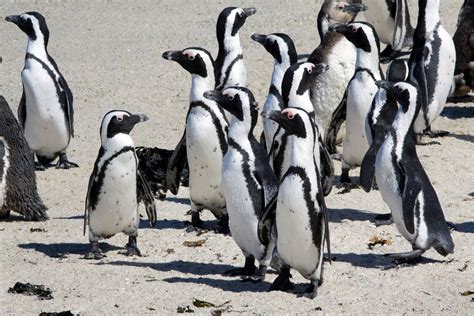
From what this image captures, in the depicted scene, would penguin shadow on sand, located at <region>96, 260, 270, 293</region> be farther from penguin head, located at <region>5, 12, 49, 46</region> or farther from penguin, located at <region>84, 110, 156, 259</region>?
penguin head, located at <region>5, 12, 49, 46</region>

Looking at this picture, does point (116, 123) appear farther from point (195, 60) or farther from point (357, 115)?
point (357, 115)

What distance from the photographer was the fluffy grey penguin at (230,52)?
10719 mm

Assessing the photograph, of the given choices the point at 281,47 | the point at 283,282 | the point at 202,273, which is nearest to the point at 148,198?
the point at 202,273

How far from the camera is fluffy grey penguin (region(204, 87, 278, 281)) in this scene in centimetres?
752

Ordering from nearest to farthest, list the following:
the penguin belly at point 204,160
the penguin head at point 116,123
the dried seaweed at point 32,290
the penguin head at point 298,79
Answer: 1. the dried seaweed at point 32,290
2. the penguin head at point 116,123
3. the penguin belly at point 204,160
4. the penguin head at point 298,79

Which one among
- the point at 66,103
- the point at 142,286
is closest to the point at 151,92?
the point at 66,103

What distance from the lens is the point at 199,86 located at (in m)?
8.85

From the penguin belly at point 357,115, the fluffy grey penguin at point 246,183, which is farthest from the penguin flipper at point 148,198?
the penguin belly at point 357,115

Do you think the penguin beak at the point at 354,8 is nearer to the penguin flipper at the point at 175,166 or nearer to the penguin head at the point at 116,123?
the penguin flipper at the point at 175,166

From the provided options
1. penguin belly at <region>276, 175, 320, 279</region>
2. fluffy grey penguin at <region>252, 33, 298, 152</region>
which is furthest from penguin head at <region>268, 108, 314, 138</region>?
fluffy grey penguin at <region>252, 33, 298, 152</region>

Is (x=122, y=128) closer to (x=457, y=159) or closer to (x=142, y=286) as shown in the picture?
(x=142, y=286)

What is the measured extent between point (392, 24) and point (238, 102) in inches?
259

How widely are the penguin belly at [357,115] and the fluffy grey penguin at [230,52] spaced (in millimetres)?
1193

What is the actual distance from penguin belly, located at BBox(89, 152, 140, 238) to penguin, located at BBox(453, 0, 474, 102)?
5.26 meters
